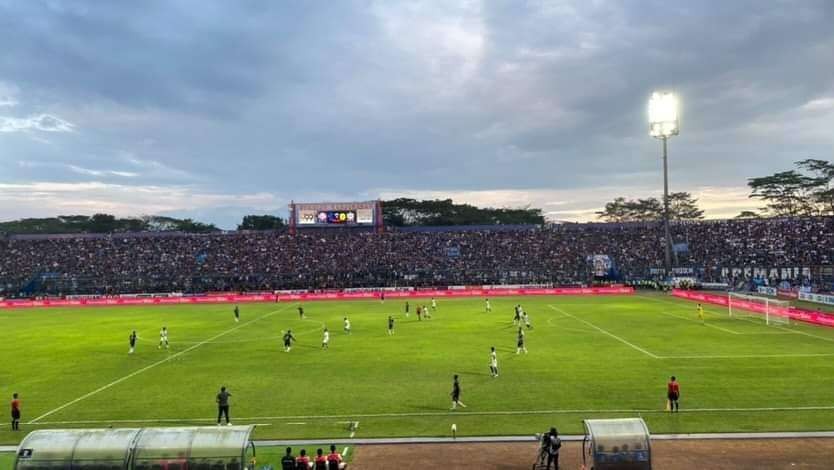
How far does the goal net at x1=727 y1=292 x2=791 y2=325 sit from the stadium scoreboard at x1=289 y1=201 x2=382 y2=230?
69.8 m

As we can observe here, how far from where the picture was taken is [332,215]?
11281 cm

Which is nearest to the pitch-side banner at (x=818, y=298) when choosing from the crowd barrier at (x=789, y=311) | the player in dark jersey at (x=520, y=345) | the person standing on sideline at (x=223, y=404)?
the crowd barrier at (x=789, y=311)

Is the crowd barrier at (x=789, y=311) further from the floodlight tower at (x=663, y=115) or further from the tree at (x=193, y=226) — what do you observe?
the tree at (x=193, y=226)

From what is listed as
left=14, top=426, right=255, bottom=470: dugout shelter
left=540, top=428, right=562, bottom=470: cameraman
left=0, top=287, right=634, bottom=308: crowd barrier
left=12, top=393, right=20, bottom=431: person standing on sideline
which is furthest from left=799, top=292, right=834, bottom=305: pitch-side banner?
left=12, top=393, right=20, bottom=431: person standing on sideline

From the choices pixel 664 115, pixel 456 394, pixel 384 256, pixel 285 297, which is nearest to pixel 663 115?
pixel 664 115

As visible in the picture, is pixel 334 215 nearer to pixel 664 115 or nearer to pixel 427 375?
pixel 664 115

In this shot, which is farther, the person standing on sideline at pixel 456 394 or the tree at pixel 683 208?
the tree at pixel 683 208

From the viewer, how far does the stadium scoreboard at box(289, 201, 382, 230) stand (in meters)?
113

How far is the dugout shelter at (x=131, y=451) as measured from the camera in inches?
488

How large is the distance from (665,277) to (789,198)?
214 ft

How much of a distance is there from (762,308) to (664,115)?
1386 inches

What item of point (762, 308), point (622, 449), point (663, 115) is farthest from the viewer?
point (663, 115)

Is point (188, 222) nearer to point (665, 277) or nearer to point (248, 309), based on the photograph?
point (248, 309)

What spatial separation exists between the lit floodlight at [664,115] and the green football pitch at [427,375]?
33.7 m
